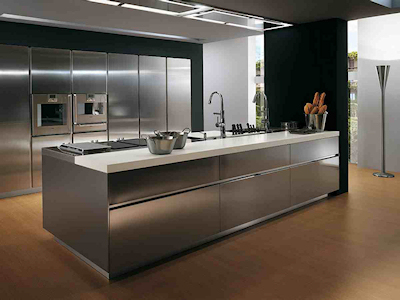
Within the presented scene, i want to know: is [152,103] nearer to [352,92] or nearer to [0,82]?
[0,82]

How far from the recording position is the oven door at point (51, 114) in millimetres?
5586

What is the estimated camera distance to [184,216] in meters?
3.30

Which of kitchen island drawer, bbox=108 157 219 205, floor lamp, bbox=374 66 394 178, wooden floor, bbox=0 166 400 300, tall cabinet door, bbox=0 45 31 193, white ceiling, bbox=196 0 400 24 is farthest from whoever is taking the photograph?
floor lamp, bbox=374 66 394 178

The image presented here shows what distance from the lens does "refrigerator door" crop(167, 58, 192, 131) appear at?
7320mm

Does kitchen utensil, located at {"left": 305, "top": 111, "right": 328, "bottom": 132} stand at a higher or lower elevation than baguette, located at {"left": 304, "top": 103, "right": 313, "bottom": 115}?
lower

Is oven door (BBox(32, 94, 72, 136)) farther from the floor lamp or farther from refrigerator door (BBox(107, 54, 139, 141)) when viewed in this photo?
the floor lamp

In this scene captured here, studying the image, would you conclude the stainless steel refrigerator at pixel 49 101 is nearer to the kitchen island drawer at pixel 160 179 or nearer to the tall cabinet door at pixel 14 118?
the tall cabinet door at pixel 14 118

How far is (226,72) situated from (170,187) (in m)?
6.91

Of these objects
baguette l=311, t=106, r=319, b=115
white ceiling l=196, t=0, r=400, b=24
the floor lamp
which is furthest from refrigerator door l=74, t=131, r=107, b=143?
the floor lamp

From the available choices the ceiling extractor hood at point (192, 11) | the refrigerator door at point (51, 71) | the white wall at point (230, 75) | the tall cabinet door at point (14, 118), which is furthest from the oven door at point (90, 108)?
the white wall at point (230, 75)

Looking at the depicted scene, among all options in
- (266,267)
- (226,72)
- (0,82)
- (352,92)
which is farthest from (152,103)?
(266,267)

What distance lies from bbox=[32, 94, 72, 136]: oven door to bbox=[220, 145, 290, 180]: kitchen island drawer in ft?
10.5

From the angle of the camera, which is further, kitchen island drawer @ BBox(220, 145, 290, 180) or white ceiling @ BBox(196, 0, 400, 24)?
white ceiling @ BBox(196, 0, 400, 24)

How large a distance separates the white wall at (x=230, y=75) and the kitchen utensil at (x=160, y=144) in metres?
6.15
